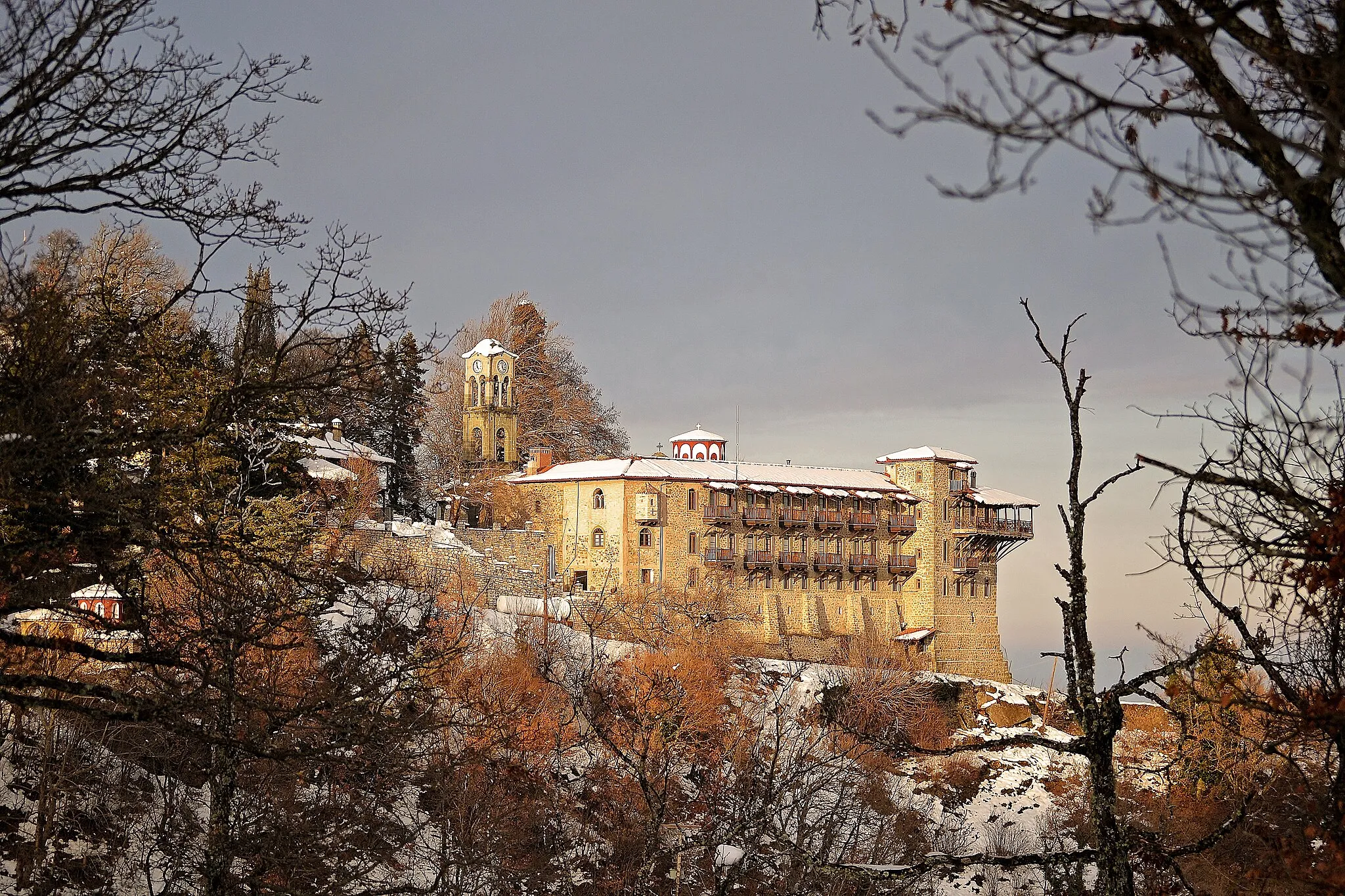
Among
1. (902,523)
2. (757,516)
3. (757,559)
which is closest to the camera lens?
(757,559)

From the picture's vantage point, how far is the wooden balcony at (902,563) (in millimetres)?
53719

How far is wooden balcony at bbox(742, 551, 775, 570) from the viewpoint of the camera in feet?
164

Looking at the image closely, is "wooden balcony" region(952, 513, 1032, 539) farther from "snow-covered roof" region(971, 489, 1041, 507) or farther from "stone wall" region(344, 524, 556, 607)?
"stone wall" region(344, 524, 556, 607)

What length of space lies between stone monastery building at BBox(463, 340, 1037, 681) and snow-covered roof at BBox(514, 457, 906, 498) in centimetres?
10

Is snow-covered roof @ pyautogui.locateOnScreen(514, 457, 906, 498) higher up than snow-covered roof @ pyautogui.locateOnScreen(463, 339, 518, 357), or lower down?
lower down

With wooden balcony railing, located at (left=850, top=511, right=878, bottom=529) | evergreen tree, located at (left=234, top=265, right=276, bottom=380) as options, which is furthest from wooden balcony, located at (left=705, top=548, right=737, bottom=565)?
evergreen tree, located at (left=234, top=265, right=276, bottom=380)

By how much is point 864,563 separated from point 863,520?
1990 millimetres

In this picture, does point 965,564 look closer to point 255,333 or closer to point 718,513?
point 718,513

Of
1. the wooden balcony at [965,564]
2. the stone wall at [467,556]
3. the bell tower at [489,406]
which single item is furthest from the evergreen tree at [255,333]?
the wooden balcony at [965,564]

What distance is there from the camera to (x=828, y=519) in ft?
171

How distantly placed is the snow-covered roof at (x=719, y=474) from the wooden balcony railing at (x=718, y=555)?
2854 mm

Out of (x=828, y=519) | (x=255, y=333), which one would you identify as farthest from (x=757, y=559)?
(x=255, y=333)

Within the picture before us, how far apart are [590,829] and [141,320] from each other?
2076 cm

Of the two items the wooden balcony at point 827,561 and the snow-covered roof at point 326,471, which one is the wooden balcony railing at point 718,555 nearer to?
the wooden balcony at point 827,561
